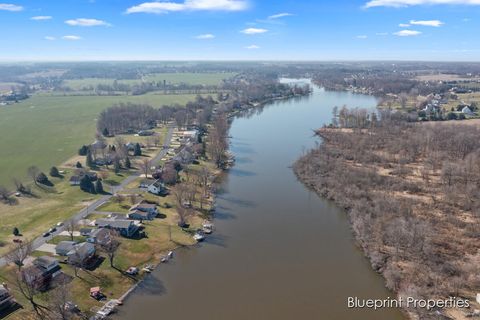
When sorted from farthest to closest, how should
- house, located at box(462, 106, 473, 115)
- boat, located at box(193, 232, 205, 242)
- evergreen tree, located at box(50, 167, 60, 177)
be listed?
house, located at box(462, 106, 473, 115) < evergreen tree, located at box(50, 167, 60, 177) < boat, located at box(193, 232, 205, 242)

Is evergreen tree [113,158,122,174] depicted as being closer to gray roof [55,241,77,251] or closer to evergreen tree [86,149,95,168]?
evergreen tree [86,149,95,168]

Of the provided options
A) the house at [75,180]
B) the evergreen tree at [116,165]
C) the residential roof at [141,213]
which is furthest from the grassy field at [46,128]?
the residential roof at [141,213]

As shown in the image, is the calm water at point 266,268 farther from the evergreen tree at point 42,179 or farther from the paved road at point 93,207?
the evergreen tree at point 42,179

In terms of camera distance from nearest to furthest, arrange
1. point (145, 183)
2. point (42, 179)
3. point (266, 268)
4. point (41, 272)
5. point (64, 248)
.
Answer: point (41, 272)
point (266, 268)
point (64, 248)
point (145, 183)
point (42, 179)

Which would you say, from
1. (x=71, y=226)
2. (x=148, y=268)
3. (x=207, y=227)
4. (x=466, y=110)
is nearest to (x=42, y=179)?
(x=71, y=226)

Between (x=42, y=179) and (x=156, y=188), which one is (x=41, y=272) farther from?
(x=42, y=179)

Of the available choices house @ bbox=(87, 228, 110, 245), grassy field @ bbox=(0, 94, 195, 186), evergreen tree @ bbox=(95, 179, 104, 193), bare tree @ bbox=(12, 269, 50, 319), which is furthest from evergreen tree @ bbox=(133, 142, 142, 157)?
bare tree @ bbox=(12, 269, 50, 319)
